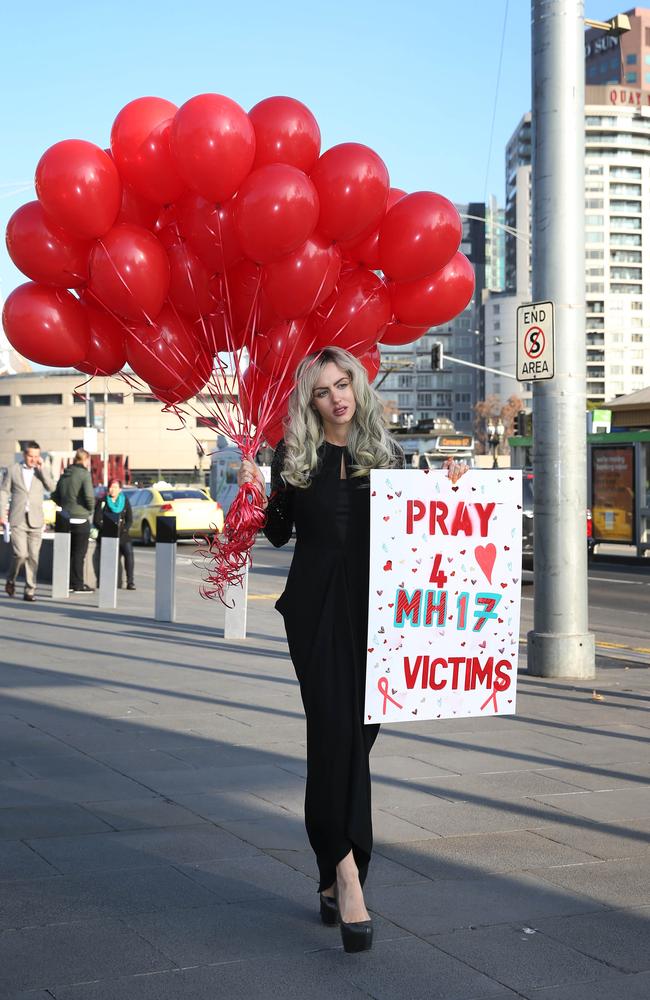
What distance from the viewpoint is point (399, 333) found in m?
7.60

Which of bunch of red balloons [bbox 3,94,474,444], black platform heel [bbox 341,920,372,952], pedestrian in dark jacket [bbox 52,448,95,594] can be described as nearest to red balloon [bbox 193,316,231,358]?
bunch of red balloons [bbox 3,94,474,444]

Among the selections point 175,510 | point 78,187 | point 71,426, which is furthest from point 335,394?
point 71,426

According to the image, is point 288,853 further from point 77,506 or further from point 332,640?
point 77,506

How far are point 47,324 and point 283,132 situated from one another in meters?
1.69

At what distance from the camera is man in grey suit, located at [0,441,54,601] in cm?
1581

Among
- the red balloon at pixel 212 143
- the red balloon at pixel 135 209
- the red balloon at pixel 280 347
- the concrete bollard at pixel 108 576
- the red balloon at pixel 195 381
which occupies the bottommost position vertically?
the concrete bollard at pixel 108 576

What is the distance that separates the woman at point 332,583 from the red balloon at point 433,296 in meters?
3.02

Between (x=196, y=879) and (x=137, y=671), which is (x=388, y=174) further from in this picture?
(x=137, y=671)

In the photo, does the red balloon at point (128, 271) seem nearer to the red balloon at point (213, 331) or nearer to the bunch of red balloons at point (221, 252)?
the bunch of red balloons at point (221, 252)

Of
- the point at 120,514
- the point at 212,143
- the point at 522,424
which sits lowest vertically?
the point at 120,514

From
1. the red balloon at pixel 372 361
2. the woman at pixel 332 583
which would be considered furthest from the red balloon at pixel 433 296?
the woman at pixel 332 583

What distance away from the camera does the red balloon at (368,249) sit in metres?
7.14

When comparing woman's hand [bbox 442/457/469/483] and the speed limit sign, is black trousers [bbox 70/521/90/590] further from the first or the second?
woman's hand [bbox 442/457/469/483]

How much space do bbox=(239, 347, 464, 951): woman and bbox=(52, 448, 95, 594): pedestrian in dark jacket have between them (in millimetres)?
13685
